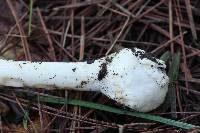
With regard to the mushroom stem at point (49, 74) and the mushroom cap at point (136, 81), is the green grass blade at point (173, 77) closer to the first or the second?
the mushroom cap at point (136, 81)

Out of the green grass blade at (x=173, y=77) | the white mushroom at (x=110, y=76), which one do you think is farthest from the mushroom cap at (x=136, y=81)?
the green grass blade at (x=173, y=77)

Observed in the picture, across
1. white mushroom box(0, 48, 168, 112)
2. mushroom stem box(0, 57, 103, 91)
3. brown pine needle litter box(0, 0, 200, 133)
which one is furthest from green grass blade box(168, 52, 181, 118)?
mushroom stem box(0, 57, 103, 91)

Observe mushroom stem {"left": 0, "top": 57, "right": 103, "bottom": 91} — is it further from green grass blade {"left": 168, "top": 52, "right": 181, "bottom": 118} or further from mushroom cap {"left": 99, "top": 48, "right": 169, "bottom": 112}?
green grass blade {"left": 168, "top": 52, "right": 181, "bottom": 118}

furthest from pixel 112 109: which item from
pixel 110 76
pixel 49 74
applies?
pixel 49 74

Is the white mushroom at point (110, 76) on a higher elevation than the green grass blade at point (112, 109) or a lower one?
higher

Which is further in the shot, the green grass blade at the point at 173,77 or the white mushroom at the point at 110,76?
the green grass blade at the point at 173,77

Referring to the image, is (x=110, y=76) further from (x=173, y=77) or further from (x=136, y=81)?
(x=173, y=77)

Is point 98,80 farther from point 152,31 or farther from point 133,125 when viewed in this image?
point 152,31
